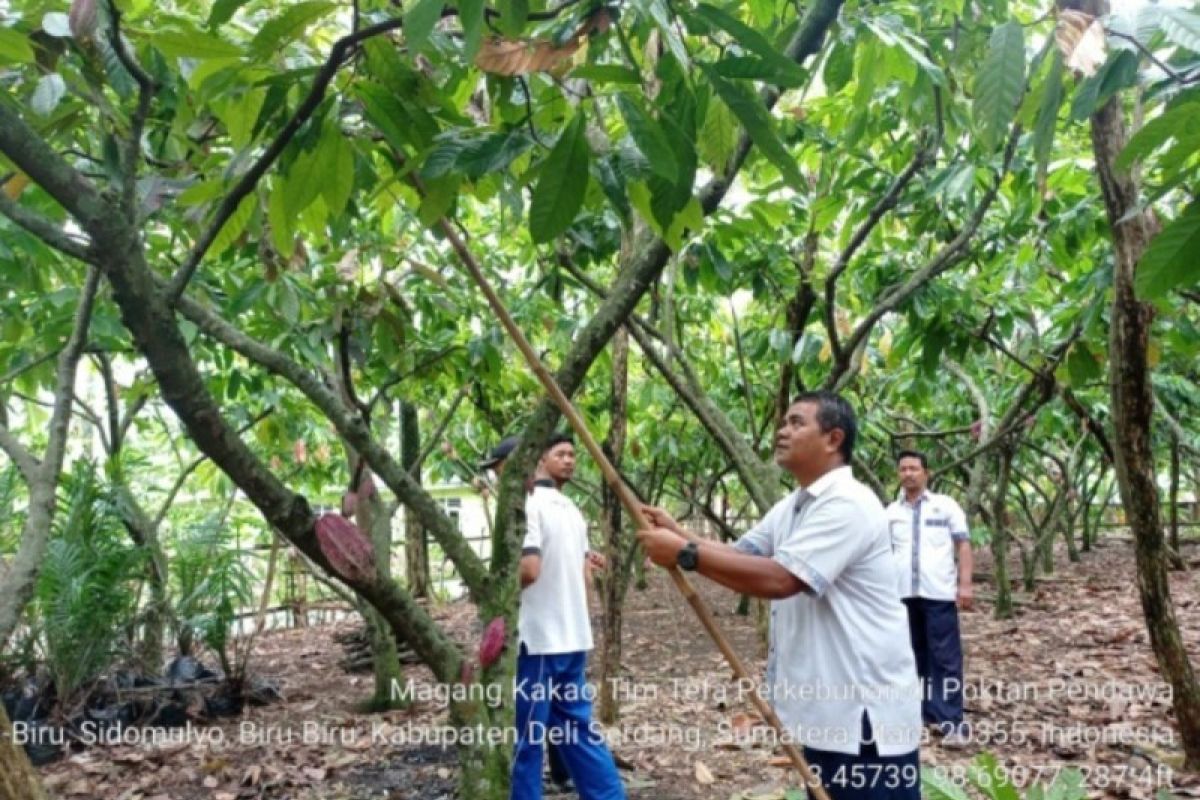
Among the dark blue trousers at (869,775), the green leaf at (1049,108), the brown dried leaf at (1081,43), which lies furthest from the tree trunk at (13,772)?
the brown dried leaf at (1081,43)

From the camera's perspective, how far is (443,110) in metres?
1.47

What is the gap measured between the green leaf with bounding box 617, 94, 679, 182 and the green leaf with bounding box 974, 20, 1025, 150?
0.56 m

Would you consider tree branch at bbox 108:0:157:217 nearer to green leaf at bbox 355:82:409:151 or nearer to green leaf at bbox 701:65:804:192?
green leaf at bbox 355:82:409:151

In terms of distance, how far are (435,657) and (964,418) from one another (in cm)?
1108

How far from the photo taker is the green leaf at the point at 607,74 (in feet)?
3.77

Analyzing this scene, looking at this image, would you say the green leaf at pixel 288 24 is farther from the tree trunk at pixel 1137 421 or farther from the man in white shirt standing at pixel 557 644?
the tree trunk at pixel 1137 421

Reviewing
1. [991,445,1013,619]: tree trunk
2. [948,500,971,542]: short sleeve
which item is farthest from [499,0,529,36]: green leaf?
[991,445,1013,619]: tree trunk

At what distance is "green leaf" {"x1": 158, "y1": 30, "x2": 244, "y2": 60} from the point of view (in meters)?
1.27

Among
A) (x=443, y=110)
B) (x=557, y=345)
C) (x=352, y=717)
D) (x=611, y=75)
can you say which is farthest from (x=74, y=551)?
(x=611, y=75)

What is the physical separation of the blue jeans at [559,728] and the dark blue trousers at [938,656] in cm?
213

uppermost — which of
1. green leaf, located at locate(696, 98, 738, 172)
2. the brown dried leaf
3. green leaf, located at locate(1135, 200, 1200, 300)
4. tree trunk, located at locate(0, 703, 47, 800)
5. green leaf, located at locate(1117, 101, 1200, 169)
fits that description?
the brown dried leaf

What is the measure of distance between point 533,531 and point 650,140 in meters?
2.62

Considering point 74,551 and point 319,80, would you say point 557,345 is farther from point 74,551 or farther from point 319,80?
point 319,80

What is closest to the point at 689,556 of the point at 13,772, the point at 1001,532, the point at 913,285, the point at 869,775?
the point at 869,775
